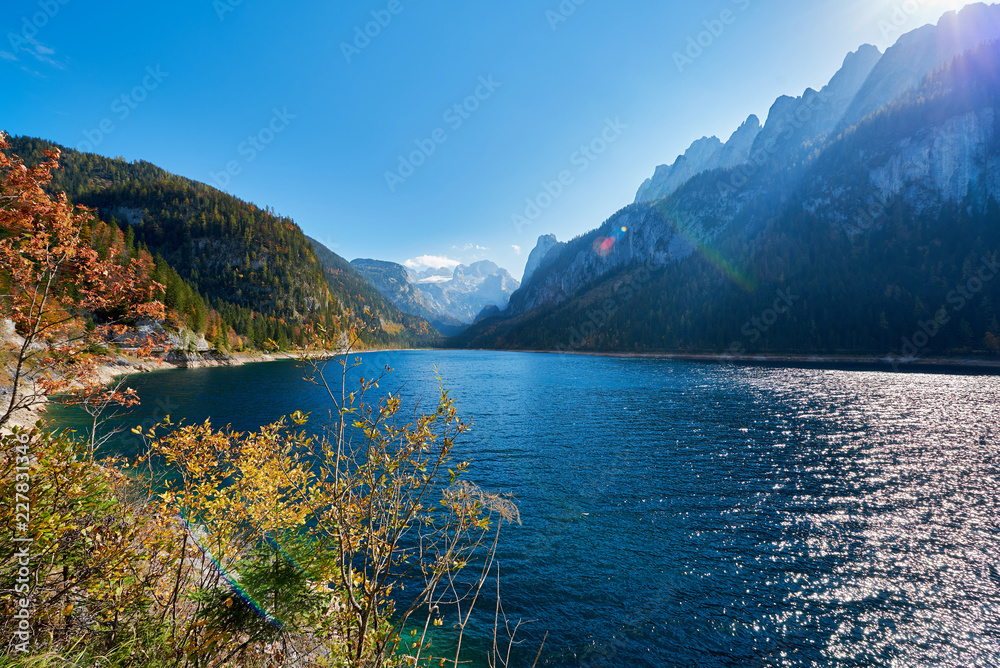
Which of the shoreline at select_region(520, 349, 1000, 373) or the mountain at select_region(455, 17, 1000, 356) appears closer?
the shoreline at select_region(520, 349, 1000, 373)

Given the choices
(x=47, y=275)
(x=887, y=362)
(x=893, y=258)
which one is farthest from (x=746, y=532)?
(x=893, y=258)

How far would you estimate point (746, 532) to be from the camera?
20.2 m

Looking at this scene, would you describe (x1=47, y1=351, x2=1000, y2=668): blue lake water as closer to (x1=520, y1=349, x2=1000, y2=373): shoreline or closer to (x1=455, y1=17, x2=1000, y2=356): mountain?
(x1=520, y1=349, x2=1000, y2=373): shoreline

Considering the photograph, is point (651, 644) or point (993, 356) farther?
point (993, 356)

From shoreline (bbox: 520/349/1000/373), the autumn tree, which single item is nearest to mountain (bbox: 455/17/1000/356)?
shoreline (bbox: 520/349/1000/373)

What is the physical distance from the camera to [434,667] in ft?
41.0

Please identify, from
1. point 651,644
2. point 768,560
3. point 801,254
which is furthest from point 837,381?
point 801,254

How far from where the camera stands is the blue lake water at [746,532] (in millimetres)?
13539

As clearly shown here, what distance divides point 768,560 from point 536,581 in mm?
11447

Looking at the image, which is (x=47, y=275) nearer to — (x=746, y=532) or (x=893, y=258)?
(x=746, y=532)

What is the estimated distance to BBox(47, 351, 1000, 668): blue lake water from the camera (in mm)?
13539

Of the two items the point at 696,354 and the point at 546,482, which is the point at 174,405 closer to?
the point at 546,482

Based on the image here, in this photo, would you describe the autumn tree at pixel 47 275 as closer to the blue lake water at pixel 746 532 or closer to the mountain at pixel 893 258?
the blue lake water at pixel 746 532

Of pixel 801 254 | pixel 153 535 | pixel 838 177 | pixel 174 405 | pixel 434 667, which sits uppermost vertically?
pixel 838 177
